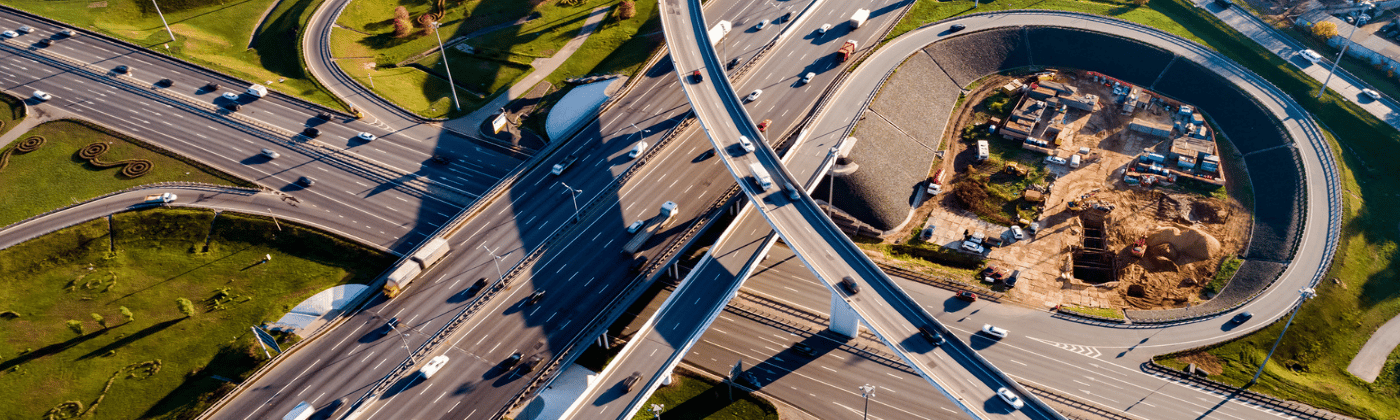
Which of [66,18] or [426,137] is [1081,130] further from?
[66,18]

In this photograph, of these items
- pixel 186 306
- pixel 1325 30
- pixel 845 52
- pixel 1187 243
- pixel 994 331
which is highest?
pixel 1325 30

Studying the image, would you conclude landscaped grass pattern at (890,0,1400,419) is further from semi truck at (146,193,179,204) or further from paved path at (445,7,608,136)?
semi truck at (146,193,179,204)

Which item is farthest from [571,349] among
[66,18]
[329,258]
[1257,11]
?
[1257,11]

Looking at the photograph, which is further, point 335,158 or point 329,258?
point 335,158

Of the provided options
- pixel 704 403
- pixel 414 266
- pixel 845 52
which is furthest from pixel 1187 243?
pixel 414 266

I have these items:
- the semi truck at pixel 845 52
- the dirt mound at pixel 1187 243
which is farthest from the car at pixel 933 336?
the semi truck at pixel 845 52

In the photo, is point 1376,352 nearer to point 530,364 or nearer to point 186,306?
point 530,364

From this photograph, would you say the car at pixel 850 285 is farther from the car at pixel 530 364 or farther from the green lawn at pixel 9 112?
the green lawn at pixel 9 112
